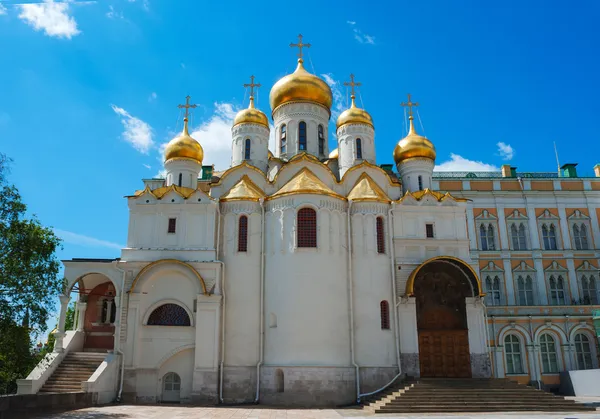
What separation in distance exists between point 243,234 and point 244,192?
1.95 metres

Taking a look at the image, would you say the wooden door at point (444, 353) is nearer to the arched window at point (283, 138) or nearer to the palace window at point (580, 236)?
the arched window at point (283, 138)

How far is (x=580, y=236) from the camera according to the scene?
30.8m

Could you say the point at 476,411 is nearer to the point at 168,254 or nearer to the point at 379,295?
the point at 379,295

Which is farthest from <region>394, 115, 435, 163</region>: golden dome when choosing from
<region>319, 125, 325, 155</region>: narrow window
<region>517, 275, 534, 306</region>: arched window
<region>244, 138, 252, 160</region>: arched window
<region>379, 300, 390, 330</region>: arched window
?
<region>517, 275, 534, 306</region>: arched window

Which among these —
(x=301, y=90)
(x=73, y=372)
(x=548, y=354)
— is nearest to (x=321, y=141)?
(x=301, y=90)

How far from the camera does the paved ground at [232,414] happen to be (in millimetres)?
16250

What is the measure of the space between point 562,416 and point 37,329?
1625 cm

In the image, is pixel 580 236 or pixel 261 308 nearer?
pixel 261 308

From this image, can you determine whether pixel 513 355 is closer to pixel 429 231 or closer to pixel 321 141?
pixel 429 231

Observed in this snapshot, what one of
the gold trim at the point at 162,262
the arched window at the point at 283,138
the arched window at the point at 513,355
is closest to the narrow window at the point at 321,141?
the arched window at the point at 283,138

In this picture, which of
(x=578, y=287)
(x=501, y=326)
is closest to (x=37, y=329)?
(x=501, y=326)

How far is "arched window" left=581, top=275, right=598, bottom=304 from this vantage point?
29.7 metres

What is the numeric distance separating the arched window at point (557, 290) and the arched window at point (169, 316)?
20.4 m

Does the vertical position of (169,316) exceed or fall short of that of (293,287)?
it falls short
